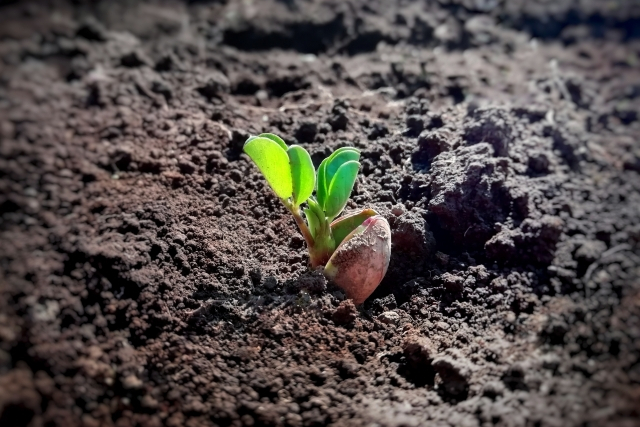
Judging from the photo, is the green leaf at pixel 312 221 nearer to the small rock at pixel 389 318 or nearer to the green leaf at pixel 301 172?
the green leaf at pixel 301 172

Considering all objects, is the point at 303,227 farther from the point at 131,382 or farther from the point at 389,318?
the point at 131,382

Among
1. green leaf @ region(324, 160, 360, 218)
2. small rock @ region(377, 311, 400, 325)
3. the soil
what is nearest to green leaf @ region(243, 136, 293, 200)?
green leaf @ region(324, 160, 360, 218)

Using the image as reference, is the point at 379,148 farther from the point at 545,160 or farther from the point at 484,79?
the point at 484,79

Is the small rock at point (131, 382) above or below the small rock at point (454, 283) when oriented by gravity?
below

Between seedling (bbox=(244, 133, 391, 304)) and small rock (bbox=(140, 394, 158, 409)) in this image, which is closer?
small rock (bbox=(140, 394, 158, 409))

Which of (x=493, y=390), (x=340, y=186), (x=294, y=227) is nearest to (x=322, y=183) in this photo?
(x=340, y=186)

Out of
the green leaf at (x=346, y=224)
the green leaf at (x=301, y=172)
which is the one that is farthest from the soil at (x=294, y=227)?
the green leaf at (x=301, y=172)

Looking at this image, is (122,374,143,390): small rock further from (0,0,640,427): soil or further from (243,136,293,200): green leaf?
(243,136,293,200): green leaf
